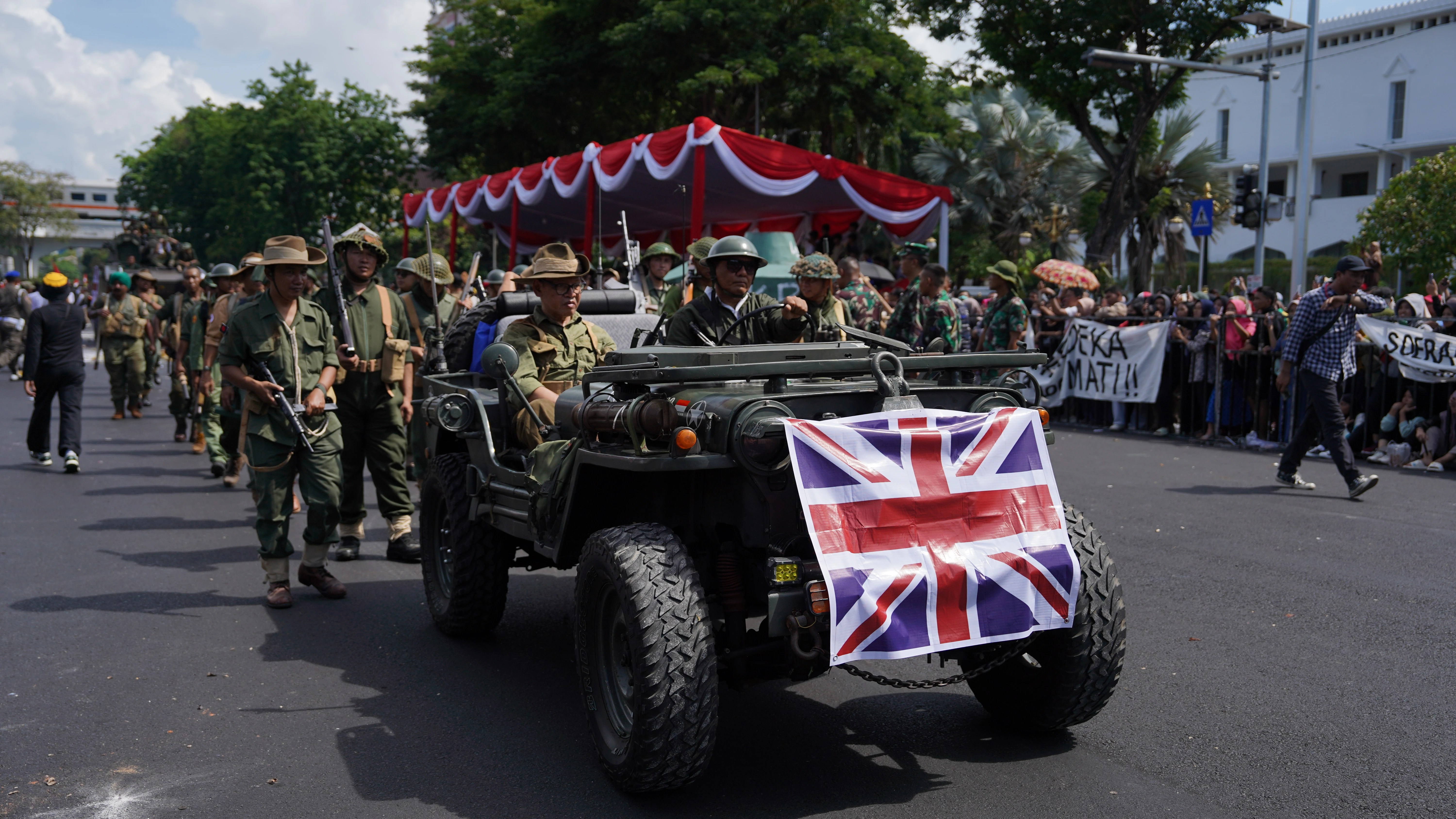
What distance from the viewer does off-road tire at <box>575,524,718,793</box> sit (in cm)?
360

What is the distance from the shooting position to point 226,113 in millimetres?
61594

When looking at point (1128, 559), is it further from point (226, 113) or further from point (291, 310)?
point (226, 113)

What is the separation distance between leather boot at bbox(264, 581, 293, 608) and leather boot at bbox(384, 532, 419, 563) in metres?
1.13

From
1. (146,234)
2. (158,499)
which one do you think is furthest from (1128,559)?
(146,234)

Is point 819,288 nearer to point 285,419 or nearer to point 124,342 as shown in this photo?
point 285,419

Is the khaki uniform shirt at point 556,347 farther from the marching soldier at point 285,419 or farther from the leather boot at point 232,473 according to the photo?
the leather boot at point 232,473

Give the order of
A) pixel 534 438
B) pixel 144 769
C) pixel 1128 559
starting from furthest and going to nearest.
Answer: pixel 1128 559
pixel 534 438
pixel 144 769

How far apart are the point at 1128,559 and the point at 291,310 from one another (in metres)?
5.28

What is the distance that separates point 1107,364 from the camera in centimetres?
1569

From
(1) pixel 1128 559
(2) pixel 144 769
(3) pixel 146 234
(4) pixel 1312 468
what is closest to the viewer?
(2) pixel 144 769

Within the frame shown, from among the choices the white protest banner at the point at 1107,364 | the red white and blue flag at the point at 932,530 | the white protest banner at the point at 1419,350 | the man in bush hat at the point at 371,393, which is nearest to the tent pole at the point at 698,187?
the white protest banner at the point at 1107,364

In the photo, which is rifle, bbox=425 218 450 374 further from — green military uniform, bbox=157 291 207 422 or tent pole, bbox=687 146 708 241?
tent pole, bbox=687 146 708 241

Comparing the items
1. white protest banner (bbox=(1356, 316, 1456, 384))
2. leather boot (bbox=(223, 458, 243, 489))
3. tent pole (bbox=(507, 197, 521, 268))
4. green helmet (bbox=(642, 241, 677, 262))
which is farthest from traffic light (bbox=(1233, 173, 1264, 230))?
leather boot (bbox=(223, 458, 243, 489))

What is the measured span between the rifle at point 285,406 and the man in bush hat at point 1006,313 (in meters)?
6.20
